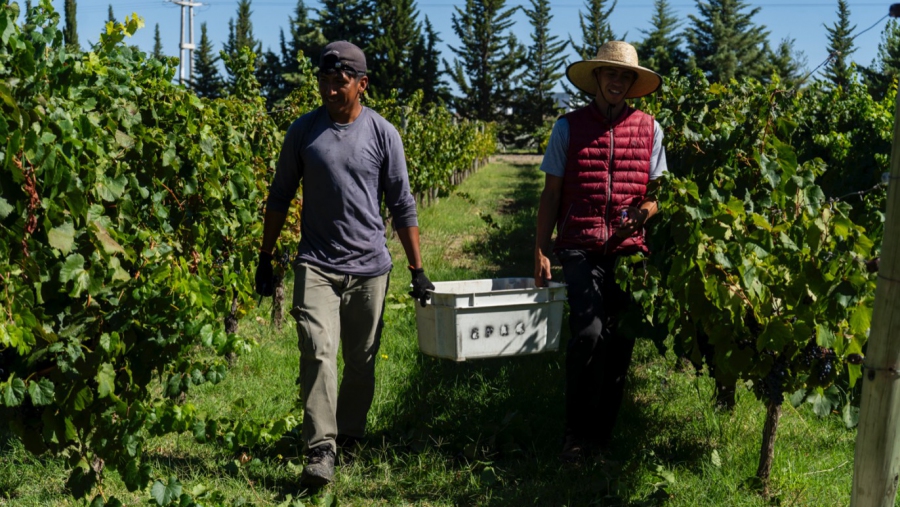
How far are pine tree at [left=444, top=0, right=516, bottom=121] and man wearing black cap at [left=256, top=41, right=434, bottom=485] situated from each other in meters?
55.7

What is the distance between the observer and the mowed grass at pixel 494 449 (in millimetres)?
3621

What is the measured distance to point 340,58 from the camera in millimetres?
3678

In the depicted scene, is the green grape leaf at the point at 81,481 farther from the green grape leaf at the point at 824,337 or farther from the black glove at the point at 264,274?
the green grape leaf at the point at 824,337

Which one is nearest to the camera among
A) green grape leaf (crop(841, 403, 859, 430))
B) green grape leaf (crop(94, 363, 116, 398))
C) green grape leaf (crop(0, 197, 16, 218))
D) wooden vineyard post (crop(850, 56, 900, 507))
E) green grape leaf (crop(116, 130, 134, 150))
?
wooden vineyard post (crop(850, 56, 900, 507))

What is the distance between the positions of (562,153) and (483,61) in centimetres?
5708

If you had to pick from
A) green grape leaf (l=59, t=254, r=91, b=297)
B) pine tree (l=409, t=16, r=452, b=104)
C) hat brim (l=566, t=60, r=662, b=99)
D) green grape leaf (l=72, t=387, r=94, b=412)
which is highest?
pine tree (l=409, t=16, r=452, b=104)

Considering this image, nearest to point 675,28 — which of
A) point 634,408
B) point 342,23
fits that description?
point 342,23

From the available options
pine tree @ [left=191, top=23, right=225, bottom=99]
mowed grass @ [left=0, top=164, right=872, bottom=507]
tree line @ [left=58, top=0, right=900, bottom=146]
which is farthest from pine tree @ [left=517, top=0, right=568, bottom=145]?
mowed grass @ [left=0, top=164, right=872, bottom=507]

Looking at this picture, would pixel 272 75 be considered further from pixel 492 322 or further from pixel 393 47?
pixel 492 322

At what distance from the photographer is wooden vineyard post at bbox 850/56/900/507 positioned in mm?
2072

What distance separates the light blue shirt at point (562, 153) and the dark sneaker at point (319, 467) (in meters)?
1.42

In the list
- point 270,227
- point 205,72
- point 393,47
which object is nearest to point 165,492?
point 270,227

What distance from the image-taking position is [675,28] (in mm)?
57344

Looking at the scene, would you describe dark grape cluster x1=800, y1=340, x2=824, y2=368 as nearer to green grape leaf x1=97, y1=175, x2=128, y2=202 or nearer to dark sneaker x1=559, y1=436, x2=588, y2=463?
dark sneaker x1=559, y1=436, x2=588, y2=463
